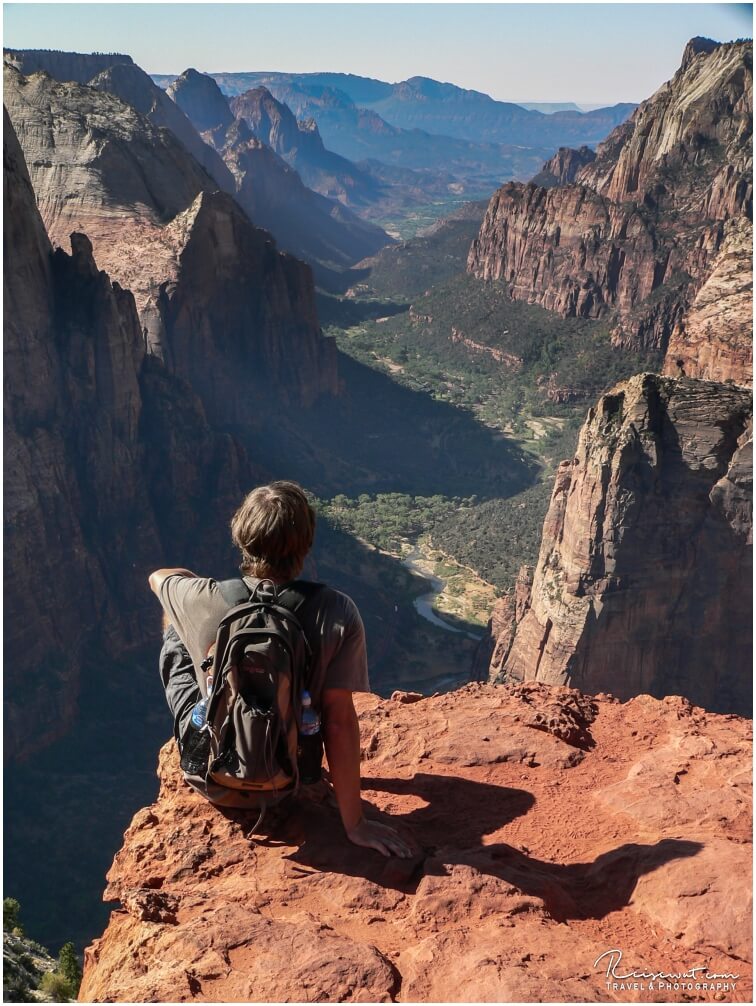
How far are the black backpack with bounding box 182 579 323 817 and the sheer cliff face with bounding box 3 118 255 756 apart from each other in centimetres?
2977

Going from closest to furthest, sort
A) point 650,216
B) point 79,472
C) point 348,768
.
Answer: point 348,768, point 79,472, point 650,216

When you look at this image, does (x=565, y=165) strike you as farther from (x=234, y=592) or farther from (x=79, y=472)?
(x=234, y=592)

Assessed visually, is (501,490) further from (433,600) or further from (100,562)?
(100,562)

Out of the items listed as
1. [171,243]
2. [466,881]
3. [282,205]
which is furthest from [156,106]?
[466,881]

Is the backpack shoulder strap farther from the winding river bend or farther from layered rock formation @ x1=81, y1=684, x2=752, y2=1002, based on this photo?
the winding river bend

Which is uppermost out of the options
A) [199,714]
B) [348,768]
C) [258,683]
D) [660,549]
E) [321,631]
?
[321,631]

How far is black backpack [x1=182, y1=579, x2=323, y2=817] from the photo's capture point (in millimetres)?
5500

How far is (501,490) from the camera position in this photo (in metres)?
71.7

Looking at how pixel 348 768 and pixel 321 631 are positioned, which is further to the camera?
pixel 348 768

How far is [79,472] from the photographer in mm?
40125

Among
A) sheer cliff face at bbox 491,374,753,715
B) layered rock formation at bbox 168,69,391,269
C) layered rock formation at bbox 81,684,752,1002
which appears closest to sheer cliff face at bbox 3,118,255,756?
sheer cliff face at bbox 491,374,753,715

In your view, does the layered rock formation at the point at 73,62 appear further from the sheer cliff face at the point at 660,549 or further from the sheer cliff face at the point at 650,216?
the sheer cliff face at the point at 660,549

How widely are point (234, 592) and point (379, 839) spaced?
181 centimetres

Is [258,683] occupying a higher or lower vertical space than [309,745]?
higher
